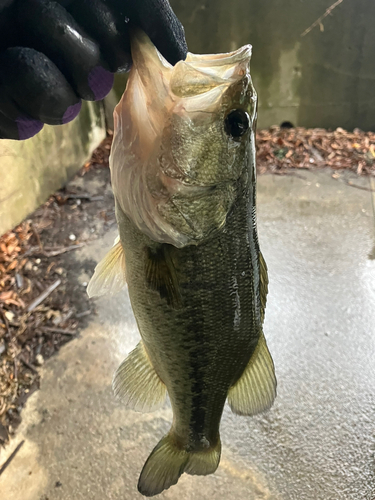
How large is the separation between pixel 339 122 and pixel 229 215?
4674mm

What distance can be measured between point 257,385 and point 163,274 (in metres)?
0.54

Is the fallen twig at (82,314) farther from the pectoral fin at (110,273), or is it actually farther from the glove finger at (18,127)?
the glove finger at (18,127)

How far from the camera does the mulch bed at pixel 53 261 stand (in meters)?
2.41

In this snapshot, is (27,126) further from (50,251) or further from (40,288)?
(50,251)

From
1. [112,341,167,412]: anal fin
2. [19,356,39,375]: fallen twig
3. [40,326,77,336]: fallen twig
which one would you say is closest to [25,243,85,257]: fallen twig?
[40,326,77,336]: fallen twig

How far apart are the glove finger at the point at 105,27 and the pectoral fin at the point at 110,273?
1.82ft

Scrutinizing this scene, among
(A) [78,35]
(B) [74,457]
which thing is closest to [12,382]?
(B) [74,457]

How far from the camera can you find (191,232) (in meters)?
1.00

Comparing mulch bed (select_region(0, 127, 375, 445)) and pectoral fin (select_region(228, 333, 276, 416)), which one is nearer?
pectoral fin (select_region(228, 333, 276, 416))

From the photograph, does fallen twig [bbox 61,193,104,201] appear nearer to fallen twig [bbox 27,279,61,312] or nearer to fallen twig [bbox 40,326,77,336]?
fallen twig [bbox 27,279,61,312]

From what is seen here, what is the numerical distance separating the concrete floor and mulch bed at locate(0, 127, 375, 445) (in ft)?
0.39

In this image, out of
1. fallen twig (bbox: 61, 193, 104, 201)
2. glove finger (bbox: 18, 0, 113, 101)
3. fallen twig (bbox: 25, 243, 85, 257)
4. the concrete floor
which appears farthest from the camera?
fallen twig (bbox: 61, 193, 104, 201)

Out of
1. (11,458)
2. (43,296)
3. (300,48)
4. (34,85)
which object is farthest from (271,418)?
(300,48)

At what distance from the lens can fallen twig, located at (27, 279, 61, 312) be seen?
2742 millimetres
